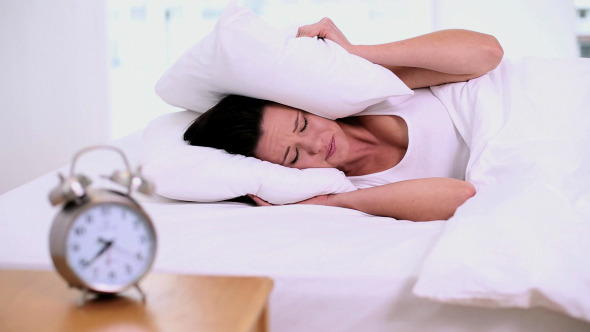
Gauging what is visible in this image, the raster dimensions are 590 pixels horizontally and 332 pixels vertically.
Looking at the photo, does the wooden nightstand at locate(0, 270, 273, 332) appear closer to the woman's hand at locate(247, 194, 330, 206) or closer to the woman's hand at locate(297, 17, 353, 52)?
the woman's hand at locate(247, 194, 330, 206)

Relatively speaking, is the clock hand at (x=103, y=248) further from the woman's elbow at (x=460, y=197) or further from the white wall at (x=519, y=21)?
the white wall at (x=519, y=21)

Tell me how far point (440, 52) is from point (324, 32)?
30 centimetres

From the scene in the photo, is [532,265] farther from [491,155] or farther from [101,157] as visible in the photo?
[101,157]

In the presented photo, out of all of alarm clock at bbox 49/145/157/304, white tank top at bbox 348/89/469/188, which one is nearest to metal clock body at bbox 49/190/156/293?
alarm clock at bbox 49/145/157/304

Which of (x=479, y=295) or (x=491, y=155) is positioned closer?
(x=479, y=295)

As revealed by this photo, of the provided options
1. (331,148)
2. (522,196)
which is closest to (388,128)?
(331,148)

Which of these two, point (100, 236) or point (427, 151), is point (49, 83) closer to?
point (427, 151)

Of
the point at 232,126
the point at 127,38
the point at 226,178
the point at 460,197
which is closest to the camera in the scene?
the point at 460,197

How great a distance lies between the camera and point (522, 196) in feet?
4.59

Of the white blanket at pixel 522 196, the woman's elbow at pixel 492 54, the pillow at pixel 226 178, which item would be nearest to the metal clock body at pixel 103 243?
the white blanket at pixel 522 196

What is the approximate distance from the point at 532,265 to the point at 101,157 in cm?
131

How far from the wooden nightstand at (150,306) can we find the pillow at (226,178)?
0.68 m

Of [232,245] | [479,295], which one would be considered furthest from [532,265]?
[232,245]

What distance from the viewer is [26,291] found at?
101 centimetres
